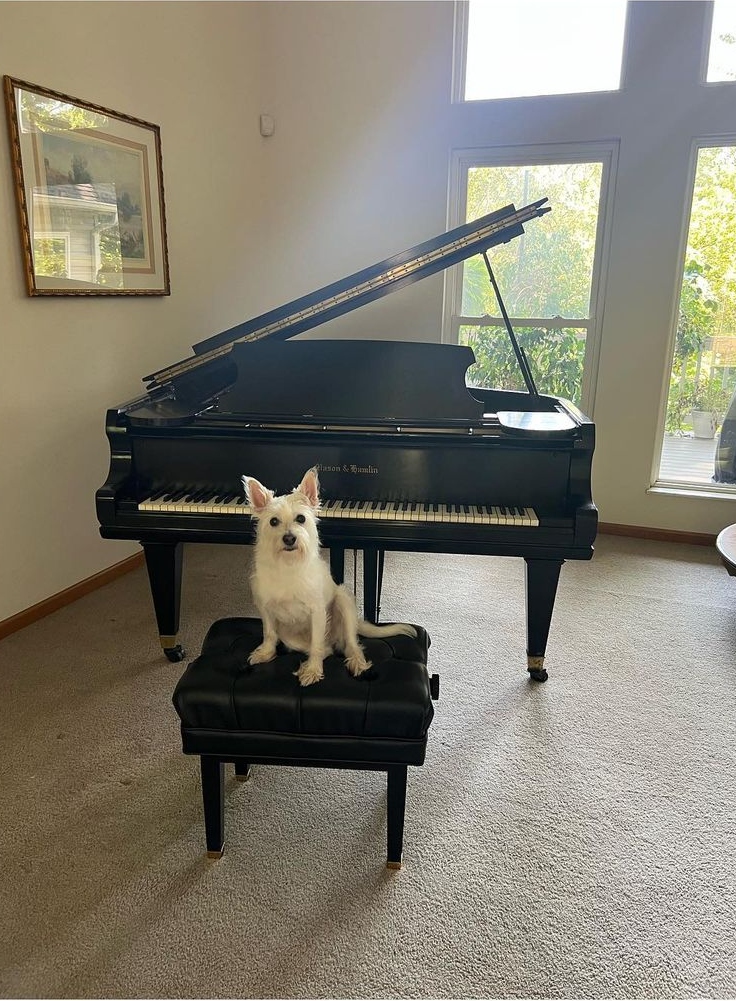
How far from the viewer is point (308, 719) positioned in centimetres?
174

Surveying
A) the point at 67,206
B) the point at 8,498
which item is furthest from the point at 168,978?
the point at 67,206

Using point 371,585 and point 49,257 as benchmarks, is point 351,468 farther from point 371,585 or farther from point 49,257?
point 49,257

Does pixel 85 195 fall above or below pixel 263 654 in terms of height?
above

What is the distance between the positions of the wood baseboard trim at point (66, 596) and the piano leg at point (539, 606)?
2.25 m

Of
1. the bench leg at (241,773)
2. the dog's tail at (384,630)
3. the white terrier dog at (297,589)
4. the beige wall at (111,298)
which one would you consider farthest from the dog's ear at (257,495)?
the beige wall at (111,298)

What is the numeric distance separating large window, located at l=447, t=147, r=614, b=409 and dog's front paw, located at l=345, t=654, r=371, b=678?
316cm

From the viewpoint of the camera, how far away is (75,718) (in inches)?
101

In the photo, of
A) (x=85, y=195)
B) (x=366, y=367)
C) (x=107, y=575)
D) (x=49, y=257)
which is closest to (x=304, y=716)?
(x=366, y=367)

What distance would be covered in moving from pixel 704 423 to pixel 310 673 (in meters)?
3.62

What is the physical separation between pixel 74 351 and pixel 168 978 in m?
2.73

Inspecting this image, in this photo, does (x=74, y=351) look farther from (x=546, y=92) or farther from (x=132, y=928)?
(x=546, y=92)

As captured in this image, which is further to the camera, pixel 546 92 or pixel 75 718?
pixel 546 92

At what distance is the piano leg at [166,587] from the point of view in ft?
9.15

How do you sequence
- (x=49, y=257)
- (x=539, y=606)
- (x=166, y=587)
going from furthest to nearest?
(x=49, y=257), (x=166, y=587), (x=539, y=606)
